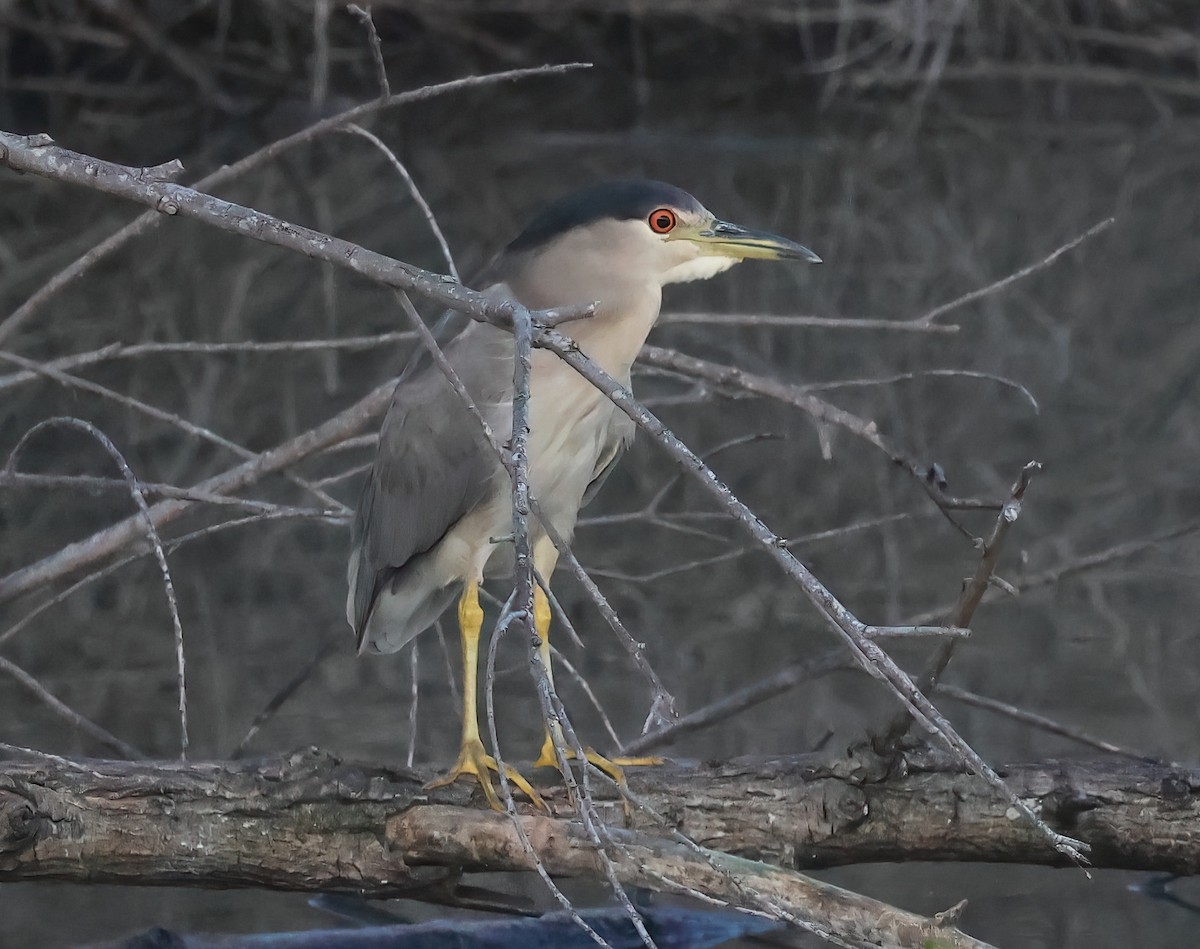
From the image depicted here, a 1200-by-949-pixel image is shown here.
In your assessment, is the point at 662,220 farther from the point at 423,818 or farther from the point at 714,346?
the point at 714,346

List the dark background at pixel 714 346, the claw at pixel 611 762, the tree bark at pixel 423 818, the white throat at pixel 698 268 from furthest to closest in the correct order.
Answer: the dark background at pixel 714 346, the white throat at pixel 698 268, the claw at pixel 611 762, the tree bark at pixel 423 818

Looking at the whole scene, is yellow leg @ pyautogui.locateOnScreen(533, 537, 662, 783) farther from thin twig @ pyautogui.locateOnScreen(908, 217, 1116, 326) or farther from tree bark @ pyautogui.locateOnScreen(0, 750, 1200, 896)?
thin twig @ pyautogui.locateOnScreen(908, 217, 1116, 326)

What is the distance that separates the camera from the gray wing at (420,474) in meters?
2.37

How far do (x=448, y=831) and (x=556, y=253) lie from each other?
84cm

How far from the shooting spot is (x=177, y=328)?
535 centimetres

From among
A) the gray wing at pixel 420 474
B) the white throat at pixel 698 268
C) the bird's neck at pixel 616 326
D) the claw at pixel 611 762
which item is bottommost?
the claw at pixel 611 762

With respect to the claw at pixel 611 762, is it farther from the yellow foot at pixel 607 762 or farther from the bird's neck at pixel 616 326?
the bird's neck at pixel 616 326

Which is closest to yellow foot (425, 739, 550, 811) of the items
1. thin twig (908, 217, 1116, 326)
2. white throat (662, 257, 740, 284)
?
white throat (662, 257, 740, 284)

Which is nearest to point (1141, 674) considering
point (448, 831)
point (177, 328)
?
point (448, 831)

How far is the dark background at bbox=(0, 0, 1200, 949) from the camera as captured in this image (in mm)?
3039

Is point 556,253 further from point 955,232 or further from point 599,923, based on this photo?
point 955,232

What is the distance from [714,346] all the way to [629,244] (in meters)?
1.75

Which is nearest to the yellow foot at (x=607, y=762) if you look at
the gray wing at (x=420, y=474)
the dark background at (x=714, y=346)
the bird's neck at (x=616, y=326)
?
the dark background at (x=714, y=346)

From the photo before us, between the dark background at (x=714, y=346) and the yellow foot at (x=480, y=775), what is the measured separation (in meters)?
0.36
